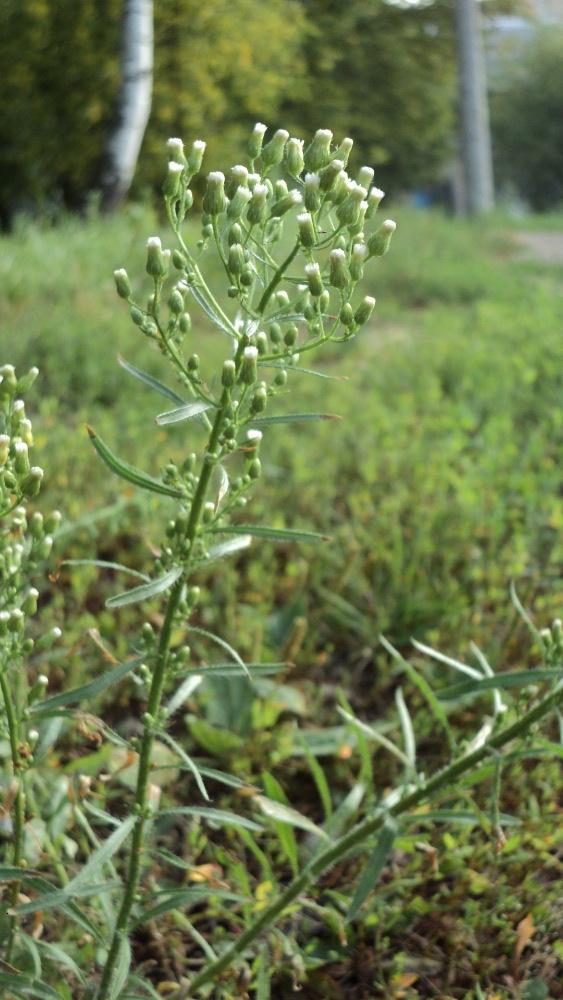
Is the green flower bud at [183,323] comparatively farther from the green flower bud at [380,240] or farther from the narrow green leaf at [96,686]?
the narrow green leaf at [96,686]

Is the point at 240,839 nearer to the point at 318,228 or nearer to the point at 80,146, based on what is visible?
the point at 318,228

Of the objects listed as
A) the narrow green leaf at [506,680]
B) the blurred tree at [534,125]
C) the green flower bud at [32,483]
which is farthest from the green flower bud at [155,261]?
the blurred tree at [534,125]

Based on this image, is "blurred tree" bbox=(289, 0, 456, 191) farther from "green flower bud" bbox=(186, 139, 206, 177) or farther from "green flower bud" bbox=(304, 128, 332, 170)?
"green flower bud" bbox=(304, 128, 332, 170)

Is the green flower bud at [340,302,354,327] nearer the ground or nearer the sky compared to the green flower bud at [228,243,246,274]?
nearer the ground

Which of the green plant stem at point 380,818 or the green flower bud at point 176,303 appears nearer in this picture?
the green flower bud at point 176,303

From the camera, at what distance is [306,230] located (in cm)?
135

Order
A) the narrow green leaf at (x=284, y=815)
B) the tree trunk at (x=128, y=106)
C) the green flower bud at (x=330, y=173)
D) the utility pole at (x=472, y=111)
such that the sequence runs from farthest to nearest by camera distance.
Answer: the utility pole at (x=472, y=111), the tree trunk at (x=128, y=106), the narrow green leaf at (x=284, y=815), the green flower bud at (x=330, y=173)

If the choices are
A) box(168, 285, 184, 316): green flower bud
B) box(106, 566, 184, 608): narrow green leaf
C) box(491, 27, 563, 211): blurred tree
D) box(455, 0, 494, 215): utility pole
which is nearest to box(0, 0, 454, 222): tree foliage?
box(455, 0, 494, 215): utility pole

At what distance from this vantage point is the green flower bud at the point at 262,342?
4.59 feet

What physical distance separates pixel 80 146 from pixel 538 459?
10.3 m

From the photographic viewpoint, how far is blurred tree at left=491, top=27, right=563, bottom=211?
30000 mm

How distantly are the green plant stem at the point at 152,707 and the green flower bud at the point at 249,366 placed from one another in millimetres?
35

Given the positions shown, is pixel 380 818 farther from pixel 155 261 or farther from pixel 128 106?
pixel 128 106

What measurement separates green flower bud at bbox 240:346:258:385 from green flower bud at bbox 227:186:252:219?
17 centimetres
